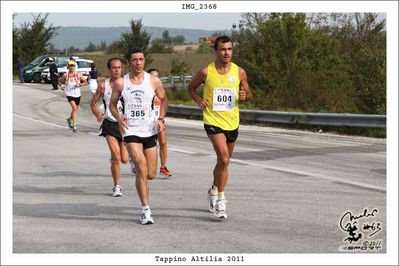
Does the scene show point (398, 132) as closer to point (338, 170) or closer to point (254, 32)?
point (338, 170)

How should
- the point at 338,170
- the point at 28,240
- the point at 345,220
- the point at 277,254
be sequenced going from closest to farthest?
the point at 277,254 → the point at 28,240 → the point at 345,220 → the point at 338,170

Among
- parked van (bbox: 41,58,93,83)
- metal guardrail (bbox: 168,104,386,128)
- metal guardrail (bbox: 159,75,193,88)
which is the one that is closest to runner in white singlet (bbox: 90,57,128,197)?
metal guardrail (bbox: 168,104,386,128)

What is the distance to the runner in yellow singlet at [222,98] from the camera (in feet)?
29.6

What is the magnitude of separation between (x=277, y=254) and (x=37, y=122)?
19.6 metres

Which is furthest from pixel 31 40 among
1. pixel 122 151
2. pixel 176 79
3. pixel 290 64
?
pixel 122 151

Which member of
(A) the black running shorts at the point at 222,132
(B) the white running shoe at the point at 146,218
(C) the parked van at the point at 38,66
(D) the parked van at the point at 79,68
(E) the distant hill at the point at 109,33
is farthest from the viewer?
(C) the parked van at the point at 38,66

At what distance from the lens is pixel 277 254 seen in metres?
7.24

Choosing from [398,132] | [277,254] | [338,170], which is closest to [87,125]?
[338,170]

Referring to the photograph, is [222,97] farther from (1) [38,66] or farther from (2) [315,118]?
(1) [38,66]

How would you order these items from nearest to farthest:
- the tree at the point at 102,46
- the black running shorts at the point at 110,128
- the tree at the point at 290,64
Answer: the black running shorts at the point at 110,128
the tree at the point at 290,64
the tree at the point at 102,46

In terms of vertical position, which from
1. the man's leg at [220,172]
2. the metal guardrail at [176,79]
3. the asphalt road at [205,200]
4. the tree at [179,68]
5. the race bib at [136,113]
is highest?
the tree at [179,68]

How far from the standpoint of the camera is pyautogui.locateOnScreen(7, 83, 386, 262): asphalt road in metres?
7.93

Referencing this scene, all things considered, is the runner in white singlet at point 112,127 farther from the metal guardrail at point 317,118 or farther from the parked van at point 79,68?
the parked van at point 79,68

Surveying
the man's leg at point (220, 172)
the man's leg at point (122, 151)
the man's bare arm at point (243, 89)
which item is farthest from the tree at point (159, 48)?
the man's bare arm at point (243, 89)
